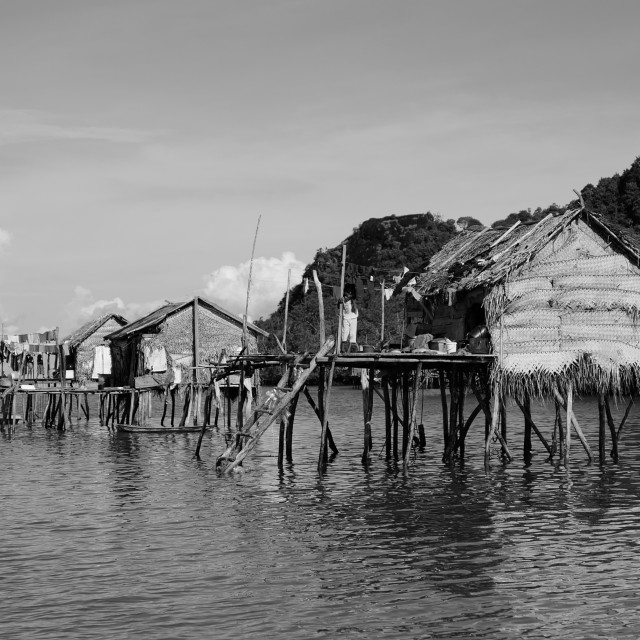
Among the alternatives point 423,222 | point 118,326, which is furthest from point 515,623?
point 423,222

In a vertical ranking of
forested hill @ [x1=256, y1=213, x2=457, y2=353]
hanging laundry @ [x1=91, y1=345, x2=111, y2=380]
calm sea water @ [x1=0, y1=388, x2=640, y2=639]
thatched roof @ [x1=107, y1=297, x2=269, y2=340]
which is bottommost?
calm sea water @ [x1=0, y1=388, x2=640, y2=639]

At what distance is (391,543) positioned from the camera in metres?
14.9

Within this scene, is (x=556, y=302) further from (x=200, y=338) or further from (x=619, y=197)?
(x=619, y=197)

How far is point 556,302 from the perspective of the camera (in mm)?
21984

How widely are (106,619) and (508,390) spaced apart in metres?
12.7

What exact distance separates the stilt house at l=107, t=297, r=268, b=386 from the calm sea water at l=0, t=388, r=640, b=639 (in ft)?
32.9

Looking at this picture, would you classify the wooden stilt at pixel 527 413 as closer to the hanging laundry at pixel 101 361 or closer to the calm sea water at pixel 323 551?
the calm sea water at pixel 323 551

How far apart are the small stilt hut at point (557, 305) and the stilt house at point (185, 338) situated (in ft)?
44.5

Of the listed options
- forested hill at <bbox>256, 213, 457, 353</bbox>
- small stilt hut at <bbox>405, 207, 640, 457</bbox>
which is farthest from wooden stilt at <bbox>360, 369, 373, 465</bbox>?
forested hill at <bbox>256, 213, 457, 353</bbox>

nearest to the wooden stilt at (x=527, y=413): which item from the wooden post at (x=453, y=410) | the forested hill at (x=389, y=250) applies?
the wooden post at (x=453, y=410)

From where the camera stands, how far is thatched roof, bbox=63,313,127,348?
4481 centimetres

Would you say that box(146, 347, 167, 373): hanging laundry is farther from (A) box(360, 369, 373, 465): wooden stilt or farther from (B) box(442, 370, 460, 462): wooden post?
(B) box(442, 370, 460, 462): wooden post

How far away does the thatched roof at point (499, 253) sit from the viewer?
71.5 ft

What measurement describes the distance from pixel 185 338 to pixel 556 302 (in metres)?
16.6
